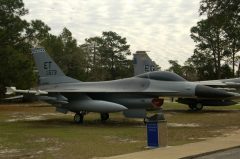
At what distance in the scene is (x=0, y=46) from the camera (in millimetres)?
47969

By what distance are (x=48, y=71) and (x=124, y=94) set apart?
18.8ft

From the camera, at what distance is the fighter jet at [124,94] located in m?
23.3

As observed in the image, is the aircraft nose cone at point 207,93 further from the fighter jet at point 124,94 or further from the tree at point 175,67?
the tree at point 175,67

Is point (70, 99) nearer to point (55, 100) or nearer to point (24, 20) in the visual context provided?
point (55, 100)

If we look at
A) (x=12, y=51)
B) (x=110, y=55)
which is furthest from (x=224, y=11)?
(x=110, y=55)

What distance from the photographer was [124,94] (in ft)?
80.3

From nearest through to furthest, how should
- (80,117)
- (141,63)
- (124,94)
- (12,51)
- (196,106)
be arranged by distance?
(124,94)
(80,117)
(141,63)
(196,106)
(12,51)

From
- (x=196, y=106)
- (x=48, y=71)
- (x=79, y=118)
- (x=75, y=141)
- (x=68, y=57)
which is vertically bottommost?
(x=75, y=141)

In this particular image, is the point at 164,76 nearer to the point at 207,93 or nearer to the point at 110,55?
the point at 207,93

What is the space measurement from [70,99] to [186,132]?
8.03 metres

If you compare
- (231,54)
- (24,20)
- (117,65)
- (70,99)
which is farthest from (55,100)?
(117,65)

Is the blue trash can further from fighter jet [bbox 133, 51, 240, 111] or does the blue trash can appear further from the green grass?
fighter jet [bbox 133, 51, 240, 111]

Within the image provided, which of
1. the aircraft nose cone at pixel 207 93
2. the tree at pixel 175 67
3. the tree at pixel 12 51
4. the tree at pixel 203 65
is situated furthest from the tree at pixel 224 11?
the tree at pixel 175 67

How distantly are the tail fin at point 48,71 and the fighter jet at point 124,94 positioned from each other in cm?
136
